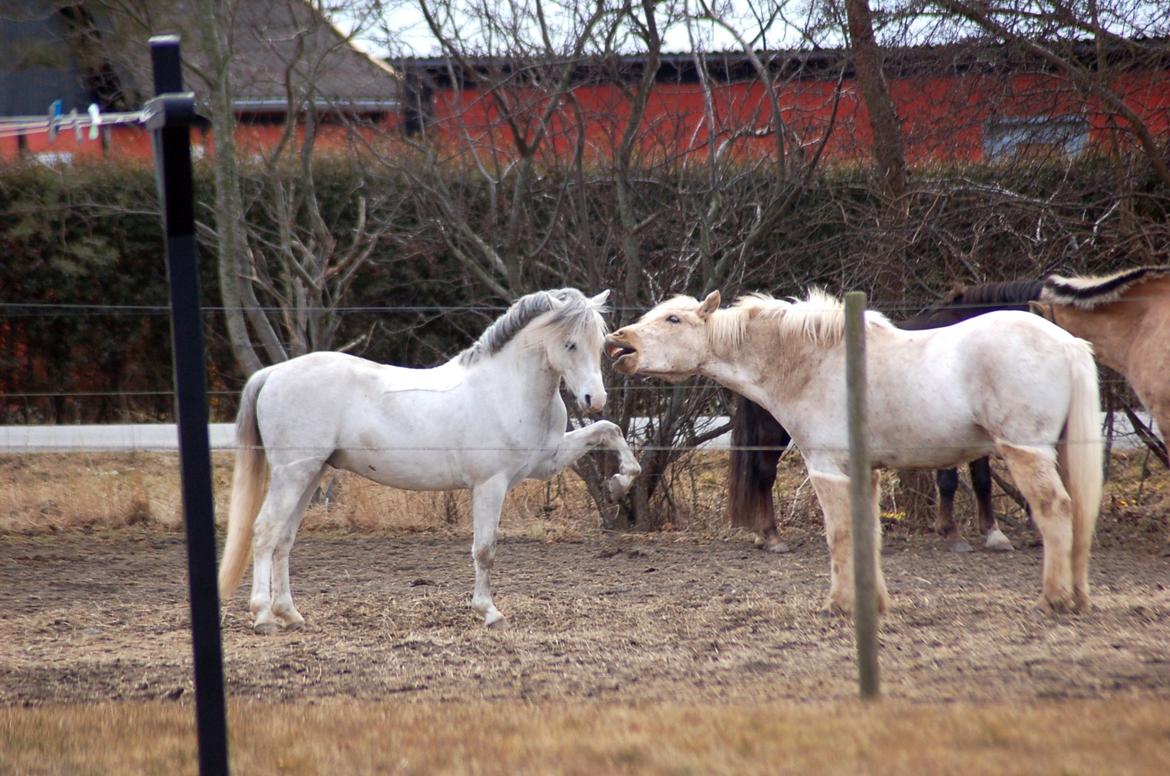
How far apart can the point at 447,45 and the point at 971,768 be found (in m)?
7.16

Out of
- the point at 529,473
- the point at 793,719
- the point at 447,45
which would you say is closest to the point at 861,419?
the point at 793,719

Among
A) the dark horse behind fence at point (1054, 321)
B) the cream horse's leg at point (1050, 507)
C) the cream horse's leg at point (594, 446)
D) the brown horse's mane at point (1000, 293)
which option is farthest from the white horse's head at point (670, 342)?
the brown horse's mane at point (1000, 293)

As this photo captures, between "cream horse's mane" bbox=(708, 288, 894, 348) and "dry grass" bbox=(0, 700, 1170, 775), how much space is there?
2594mm

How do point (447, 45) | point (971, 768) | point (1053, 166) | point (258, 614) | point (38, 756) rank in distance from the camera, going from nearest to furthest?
point (971, 768) → point (38, 756) → point (258, 614) → point (447, 45) → point (1053, 166)

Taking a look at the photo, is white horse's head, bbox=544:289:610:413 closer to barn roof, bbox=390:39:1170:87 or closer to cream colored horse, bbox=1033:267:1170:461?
cream colored horse, bbox=1033:267:1170:461

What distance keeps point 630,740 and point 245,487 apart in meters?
3.53

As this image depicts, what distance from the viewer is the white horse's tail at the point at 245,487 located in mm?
6523

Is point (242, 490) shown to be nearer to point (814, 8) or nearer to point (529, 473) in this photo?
point (529, 473)

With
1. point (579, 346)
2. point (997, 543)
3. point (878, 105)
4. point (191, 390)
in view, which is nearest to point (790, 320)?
point (579, 346)

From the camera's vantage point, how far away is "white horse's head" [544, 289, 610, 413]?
632 centimetres

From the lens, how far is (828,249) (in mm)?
10711

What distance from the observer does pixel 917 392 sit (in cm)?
607

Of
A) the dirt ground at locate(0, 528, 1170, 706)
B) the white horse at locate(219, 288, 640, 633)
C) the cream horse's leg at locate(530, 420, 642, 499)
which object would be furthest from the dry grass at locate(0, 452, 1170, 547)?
the white horse at locate(219, 288, 640, 633)

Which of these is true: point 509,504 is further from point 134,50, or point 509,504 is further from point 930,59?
point 930,59
